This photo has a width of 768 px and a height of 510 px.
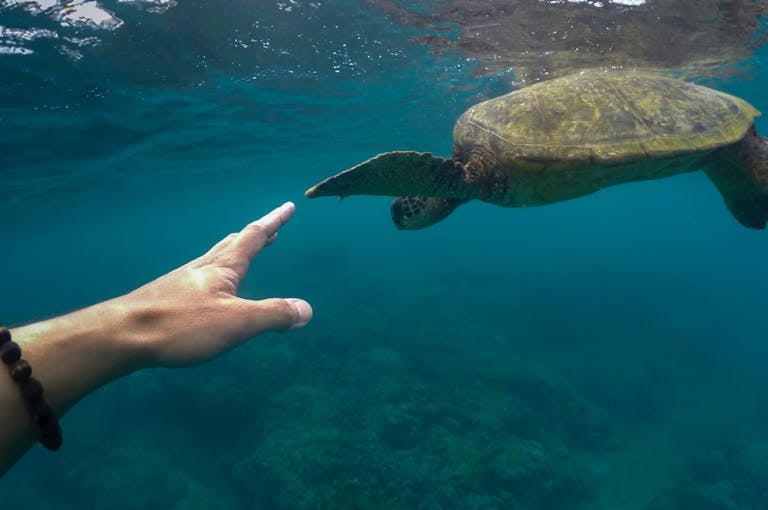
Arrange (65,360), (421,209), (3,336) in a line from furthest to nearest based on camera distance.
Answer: (421,209)
(65,360)
(3,336)

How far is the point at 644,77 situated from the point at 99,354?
6595mm

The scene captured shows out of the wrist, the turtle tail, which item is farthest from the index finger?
the turtle tail

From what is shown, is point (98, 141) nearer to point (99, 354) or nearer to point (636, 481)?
point (99, 354)

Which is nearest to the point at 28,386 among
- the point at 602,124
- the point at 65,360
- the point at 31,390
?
the point at 31,390

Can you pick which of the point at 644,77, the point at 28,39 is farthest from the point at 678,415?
the point at 28,39

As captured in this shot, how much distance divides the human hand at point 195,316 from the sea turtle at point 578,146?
1573mm

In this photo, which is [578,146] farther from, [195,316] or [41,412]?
[41,412]

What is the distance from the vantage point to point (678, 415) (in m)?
14.2

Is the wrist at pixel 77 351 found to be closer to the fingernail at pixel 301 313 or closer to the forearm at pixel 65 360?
the forearm at pixel 65 360

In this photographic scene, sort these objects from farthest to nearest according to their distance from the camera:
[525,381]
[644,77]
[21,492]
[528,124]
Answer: [525,381]
[21,492]
[644,77]
[528,124]

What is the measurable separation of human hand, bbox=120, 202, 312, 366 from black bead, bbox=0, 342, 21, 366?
1.43ft

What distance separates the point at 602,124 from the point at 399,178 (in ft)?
8.05

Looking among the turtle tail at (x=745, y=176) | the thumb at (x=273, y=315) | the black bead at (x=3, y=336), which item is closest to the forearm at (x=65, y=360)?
the black bead at (x=3, y=336)

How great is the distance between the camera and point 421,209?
215 inches
